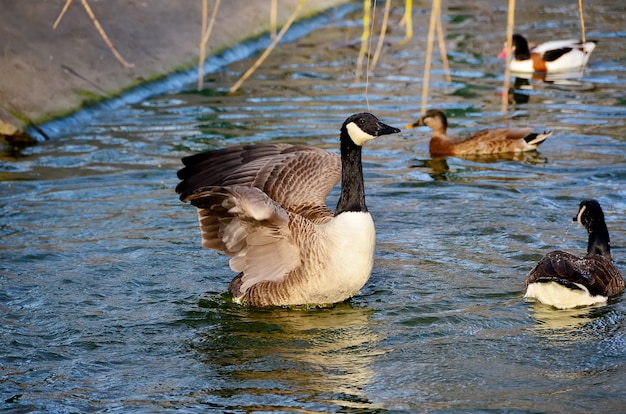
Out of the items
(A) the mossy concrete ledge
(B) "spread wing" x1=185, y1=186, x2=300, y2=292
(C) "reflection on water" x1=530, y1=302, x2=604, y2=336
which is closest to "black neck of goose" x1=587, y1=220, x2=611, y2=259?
(C) "reflection on water" x1=530, y1=302, x2=604, y2=336

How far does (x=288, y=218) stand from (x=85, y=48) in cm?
939

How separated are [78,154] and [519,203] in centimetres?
598

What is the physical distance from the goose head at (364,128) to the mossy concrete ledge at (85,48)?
6995 millimetres

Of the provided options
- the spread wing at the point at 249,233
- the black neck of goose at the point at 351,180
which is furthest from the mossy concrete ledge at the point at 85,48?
the black neck of goose at the point at 351,180

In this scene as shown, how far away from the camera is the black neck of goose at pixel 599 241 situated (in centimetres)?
875

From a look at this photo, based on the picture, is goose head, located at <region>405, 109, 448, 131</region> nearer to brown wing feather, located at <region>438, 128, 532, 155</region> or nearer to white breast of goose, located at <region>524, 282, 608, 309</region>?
brown wing feather, located at <region>438, 128, 532, 155</region>

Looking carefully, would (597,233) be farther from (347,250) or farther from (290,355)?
(290,355)

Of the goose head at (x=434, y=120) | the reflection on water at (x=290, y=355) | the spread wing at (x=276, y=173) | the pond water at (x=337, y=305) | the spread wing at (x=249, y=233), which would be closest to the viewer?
the reflection on water at (x=290, y=355)

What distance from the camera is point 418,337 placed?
774cm

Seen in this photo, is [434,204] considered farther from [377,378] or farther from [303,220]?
[377,378]

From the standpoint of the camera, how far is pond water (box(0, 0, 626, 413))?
6883mm

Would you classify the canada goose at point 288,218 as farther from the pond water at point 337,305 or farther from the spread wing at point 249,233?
the pond water at point 337,305

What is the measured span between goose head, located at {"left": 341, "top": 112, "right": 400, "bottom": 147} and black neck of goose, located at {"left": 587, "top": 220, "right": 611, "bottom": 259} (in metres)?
2.11

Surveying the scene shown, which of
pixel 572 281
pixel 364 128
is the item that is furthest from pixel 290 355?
pixel 572 281
